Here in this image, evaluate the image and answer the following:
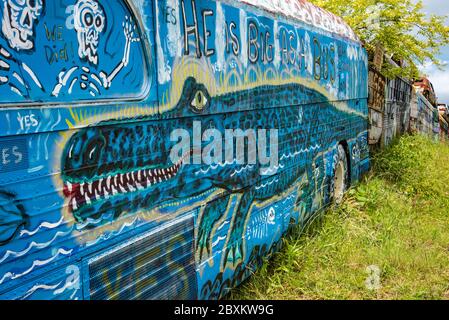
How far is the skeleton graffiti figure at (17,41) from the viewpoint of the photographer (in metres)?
1.78

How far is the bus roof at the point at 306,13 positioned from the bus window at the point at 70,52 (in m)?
1.56

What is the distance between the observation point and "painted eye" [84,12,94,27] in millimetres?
2152

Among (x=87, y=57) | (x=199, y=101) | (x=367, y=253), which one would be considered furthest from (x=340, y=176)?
(x=87, y=57)

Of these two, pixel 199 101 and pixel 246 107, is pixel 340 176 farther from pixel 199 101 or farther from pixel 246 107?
pixel 199 101

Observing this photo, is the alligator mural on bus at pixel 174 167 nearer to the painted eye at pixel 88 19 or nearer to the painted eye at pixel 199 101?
the painted eye at pixel 199 101

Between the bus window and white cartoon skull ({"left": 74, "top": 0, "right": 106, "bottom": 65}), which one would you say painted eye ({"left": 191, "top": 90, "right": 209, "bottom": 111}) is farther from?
white cartoon skull ({"left": 74, "top": 0, "right": 106, "bottom": 65})

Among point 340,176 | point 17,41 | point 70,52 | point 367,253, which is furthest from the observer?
point 340,176

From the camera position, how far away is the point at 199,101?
308cm

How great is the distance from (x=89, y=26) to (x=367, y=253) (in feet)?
11.6

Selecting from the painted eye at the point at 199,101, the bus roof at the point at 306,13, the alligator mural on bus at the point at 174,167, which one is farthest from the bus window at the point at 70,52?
the bus roof at the point at 306,13

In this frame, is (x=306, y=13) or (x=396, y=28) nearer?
(x=306, y=13)

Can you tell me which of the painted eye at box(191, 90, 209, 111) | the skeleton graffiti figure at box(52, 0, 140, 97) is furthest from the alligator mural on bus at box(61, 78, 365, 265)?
the skeleton graffiti figure at box(52, 0, 140, 97)

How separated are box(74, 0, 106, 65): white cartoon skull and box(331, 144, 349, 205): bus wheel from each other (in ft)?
14.6
